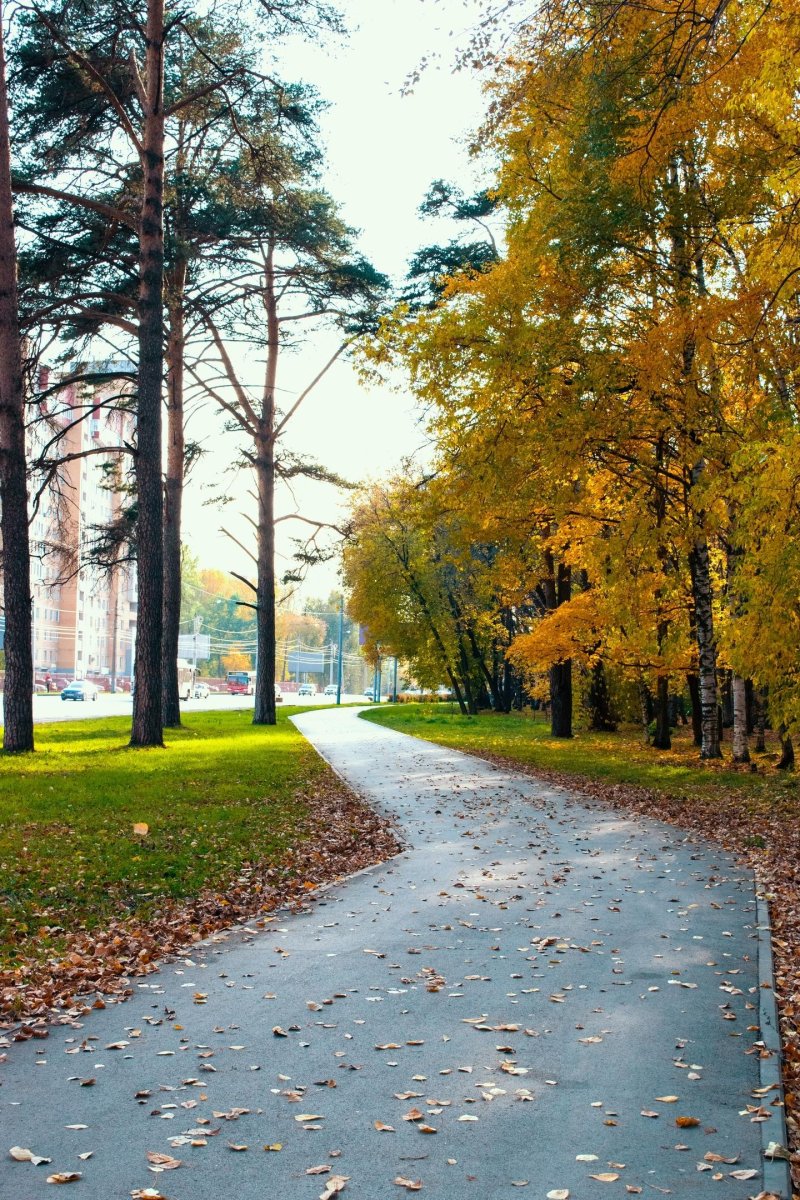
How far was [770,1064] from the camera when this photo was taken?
5.60m

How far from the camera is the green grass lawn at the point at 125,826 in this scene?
8750 millimetres

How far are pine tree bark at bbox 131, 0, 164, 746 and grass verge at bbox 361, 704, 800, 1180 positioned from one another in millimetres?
8069

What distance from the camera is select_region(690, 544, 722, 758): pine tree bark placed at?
21.8 m

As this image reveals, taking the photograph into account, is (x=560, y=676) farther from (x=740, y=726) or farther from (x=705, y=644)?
(x=740, y=726)

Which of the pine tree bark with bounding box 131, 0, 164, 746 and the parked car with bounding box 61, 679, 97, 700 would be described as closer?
the pine tree bark with bounding box 131, 0, 164, 746

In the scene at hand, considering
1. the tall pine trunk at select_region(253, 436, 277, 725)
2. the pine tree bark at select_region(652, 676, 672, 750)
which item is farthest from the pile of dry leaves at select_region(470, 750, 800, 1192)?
the tall pine trunk at select_region(253, 436, 277, 725)

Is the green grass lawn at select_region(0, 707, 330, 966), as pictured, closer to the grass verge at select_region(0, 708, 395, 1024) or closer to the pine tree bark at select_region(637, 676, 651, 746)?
the grass verge at select_region(0, 708, 395, 1024)

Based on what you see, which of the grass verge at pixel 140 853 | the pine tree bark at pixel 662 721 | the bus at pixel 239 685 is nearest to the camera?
the grass verge at pixel 140 853

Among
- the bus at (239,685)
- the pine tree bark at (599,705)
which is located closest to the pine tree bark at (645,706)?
the pine tree bark at (599,705)

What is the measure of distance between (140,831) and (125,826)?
0.39m

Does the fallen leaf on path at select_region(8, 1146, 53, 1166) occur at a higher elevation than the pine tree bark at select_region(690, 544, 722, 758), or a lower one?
lower

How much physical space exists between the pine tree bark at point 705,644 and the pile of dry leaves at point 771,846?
338 cm

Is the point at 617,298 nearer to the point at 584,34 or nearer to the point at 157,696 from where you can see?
the point at 584,34

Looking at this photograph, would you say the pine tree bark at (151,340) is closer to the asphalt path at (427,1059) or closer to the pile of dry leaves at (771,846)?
the pile of dry leaves at (771,846)
